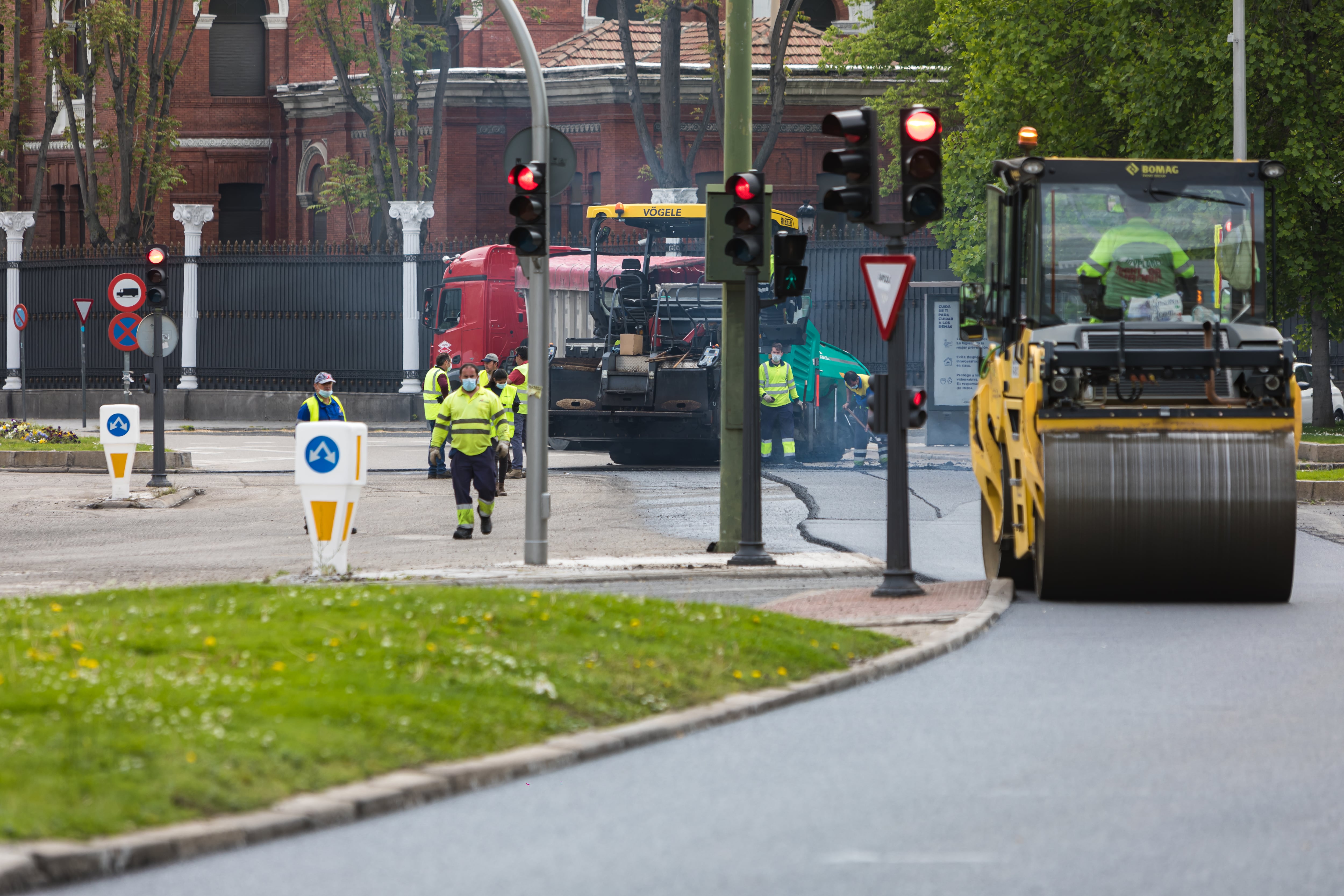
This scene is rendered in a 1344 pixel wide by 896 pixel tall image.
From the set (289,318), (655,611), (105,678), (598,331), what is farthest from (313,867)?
(289,318)

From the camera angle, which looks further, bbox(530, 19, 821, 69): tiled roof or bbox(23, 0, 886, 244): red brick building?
bbox(530, 19, 821, 69): tiled roof

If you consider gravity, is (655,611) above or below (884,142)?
below

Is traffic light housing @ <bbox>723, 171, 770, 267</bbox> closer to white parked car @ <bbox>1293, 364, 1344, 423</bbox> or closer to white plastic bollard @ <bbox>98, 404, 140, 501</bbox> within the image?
white plastic bollard @ <bbox>98, 404, 140, 501</bbox>

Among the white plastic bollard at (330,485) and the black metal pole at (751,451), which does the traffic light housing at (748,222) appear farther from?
the white plastic bollard at (330,485)

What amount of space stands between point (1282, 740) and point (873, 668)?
2.37 metres

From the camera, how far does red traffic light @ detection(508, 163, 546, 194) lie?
15.0 meters

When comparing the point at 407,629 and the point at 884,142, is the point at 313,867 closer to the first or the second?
the point at 407,629

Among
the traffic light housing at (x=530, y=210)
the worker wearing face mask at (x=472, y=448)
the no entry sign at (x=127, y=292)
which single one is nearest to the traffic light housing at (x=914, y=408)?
the traffic light housing at (x=530, y=210)

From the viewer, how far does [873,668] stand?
9.88 m

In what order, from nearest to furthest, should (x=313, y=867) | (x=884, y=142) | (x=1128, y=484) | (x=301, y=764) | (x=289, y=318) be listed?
(x=313, y=867)
(x=301, y=764)
(x=1128, y=484)
(x=289, y=318)
(x=884, y=142)

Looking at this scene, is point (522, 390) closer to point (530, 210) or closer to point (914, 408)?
point (530, 210)

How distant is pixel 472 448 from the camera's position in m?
17.9

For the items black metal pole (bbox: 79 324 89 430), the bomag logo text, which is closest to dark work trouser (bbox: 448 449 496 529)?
the bomag logo text

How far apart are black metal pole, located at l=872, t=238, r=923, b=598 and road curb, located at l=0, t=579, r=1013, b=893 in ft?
10.9
